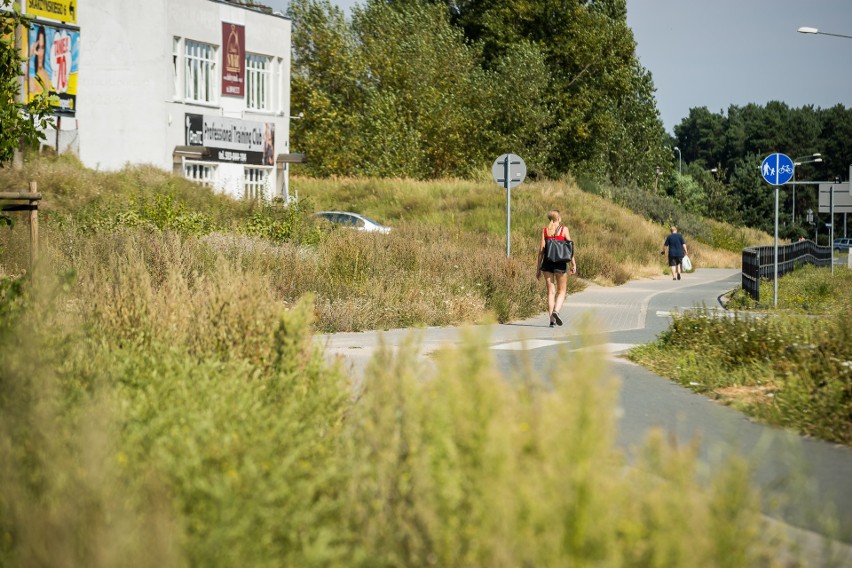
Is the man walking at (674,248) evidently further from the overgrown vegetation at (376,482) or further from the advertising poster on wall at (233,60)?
the overgrown vegetation at (376,482)

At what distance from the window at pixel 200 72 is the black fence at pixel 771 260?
21.9 meters

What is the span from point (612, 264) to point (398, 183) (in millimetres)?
16972

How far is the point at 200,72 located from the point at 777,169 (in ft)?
90.6

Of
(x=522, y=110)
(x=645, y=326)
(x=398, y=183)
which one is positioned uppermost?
(x=522, y=110)

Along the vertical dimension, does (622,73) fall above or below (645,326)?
above

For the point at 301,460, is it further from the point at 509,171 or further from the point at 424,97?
the point at 424,97

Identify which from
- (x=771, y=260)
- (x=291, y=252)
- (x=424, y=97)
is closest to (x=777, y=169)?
(x=771, y=260)

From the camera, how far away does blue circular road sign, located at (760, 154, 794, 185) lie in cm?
2458

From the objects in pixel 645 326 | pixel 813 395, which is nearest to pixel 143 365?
pixel 813 395

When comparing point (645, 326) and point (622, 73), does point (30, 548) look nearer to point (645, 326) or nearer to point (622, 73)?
point (645, 326)

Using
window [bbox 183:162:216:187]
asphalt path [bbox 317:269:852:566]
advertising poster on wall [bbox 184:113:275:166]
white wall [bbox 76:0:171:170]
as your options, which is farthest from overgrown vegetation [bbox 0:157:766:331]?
window [bbox 183:162:216:187]

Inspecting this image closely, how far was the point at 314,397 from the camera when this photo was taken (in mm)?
6980

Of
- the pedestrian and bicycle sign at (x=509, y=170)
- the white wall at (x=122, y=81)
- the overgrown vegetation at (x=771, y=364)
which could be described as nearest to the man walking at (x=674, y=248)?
the pedestrian and bicycle sign at (x=509, y=170)

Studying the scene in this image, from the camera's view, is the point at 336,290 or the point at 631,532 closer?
the point at 631,532
